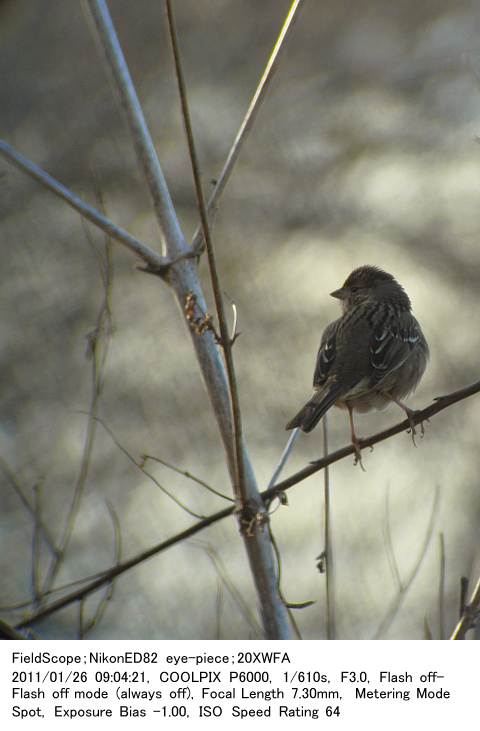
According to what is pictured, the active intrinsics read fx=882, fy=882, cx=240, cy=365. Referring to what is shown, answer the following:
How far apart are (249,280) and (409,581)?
5.84 feet

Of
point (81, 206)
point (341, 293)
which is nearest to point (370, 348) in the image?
point (341, 293)

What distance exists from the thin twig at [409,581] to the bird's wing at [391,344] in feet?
1.67

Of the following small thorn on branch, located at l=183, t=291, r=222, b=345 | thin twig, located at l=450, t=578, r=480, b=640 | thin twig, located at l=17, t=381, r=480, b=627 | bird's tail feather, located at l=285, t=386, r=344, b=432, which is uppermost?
bird's tail feather, located at l=285, t=386, r=344, b=432

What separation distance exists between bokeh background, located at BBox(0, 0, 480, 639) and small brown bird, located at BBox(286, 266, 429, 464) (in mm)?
164

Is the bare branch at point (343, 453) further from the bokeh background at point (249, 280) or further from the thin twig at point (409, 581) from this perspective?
the bokeh background at point (249, 280)

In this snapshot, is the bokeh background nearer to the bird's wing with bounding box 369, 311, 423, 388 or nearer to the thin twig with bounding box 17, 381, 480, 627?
the bird's wing with bounding box 369, 311, 423, 388

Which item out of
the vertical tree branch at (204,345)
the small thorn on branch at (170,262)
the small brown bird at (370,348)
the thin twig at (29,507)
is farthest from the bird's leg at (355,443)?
the thin twig at (29,507)

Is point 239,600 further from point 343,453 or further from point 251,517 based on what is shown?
point 343,453

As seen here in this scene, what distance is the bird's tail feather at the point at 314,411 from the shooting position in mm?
2686

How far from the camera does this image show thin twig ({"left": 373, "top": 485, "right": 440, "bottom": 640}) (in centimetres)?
253

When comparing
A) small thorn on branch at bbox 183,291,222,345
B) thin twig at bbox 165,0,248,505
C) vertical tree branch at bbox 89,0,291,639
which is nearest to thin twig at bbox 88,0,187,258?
vertical tree branch at bbox 89,0,291,639

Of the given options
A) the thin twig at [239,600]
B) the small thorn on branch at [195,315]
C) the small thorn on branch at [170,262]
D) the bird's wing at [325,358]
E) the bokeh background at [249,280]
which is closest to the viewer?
the small thorn on branch at [195,315]
